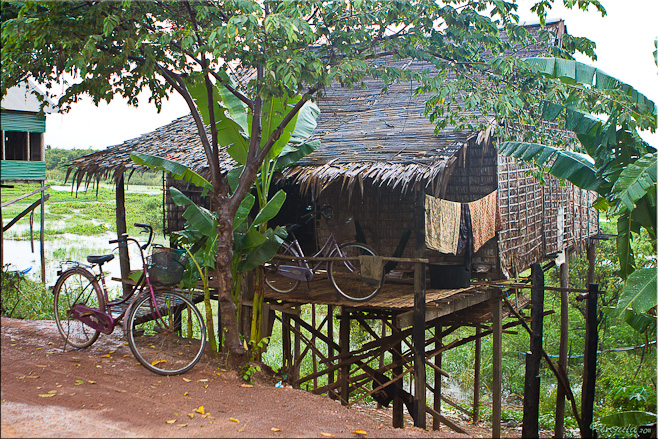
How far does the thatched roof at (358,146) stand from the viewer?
6457 mm

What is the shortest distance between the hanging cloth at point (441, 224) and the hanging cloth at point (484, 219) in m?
0.29

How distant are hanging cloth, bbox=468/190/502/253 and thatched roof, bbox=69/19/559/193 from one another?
2.05 feet

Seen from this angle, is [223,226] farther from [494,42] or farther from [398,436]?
[494,42]

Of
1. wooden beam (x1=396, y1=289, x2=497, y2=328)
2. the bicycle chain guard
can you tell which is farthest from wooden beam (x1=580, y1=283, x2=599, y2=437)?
the bicycle chain guard

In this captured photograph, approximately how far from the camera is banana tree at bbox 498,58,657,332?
4645mm

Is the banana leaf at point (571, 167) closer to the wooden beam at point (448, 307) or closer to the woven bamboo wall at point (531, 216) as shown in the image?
the woven bamboo wall at point (531, 216)

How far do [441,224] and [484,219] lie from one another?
3.56ft

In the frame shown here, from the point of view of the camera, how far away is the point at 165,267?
201 inches

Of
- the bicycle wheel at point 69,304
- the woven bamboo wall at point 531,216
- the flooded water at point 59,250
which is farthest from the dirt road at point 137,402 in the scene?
the flooded water at point 59,250

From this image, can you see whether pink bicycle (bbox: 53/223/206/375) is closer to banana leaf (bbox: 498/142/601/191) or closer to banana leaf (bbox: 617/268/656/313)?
banana leaf (bbox: 617/268/656/313)

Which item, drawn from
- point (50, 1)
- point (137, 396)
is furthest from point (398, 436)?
point (50, 1)

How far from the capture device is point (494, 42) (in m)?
5.84

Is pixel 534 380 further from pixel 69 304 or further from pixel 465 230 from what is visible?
pixel 69 304

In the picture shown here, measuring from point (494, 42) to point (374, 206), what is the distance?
3.13 metres
